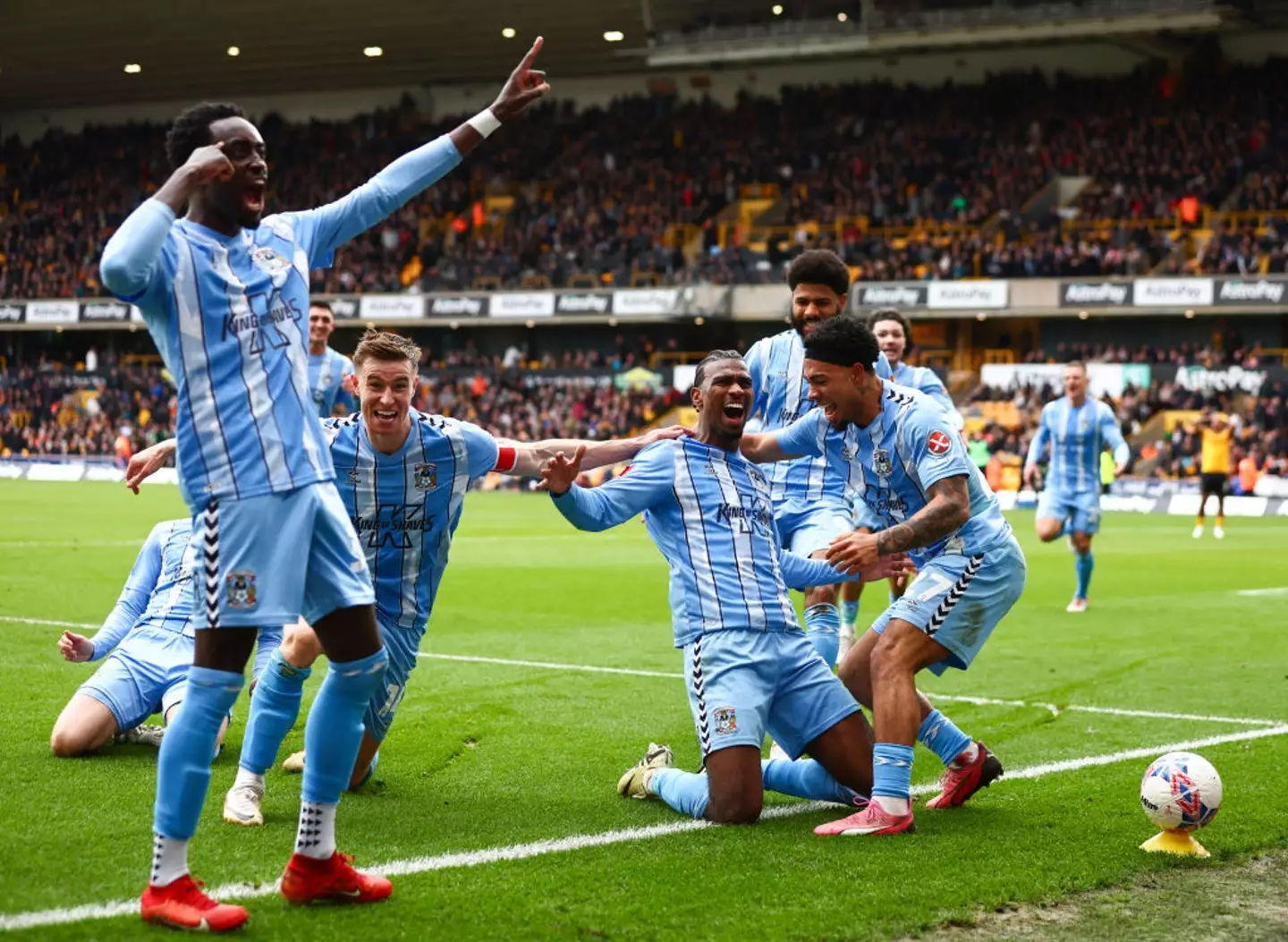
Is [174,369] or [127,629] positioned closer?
[174,369]

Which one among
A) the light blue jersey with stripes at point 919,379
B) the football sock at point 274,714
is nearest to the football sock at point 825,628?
the light blue jersey with stripes at point 919,379

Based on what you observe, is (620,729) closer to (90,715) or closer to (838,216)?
(90,715)

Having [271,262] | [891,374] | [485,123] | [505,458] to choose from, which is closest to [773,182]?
[891,374]

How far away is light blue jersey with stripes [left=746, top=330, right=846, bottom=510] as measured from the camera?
816 centimetres

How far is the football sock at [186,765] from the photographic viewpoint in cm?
426

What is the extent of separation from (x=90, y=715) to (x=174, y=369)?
2.81 metres

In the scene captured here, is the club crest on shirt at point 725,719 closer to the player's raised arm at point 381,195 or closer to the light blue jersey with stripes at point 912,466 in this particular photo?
the light blue jersey with stripes at point 912,466

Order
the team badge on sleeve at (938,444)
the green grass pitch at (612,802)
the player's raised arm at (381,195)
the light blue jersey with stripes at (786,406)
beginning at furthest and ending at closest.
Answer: the light blue jersey with stripes at (786,406), the team badge on sleeve at (938,444), the player's raised arm at (381,195), the green grass pitch at (612,802)

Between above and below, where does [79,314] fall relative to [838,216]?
below

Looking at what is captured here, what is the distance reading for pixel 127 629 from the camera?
724cm

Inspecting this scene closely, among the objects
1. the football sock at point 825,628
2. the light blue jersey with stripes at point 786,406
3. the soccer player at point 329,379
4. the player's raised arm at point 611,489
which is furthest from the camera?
the soccer player at point 329,379

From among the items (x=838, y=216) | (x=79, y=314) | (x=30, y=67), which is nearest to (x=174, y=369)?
(x=838, y=216)

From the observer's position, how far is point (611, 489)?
20.4ft

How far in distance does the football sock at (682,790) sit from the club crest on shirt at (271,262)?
2553mm
